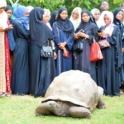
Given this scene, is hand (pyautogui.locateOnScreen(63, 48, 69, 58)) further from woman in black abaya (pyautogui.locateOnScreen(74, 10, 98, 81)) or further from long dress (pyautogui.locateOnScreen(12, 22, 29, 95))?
long dress (pyautogui.locateOnScreen(12, 22, 29, 95))

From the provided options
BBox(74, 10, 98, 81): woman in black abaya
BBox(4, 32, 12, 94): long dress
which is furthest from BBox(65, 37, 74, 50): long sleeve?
BBox(4, 32, 12, 94): long dress

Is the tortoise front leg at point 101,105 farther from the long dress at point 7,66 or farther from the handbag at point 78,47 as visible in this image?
the long dress at point 7,66

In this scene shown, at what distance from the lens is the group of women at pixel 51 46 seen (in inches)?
331

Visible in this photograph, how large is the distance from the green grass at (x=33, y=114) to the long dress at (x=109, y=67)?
90 cm

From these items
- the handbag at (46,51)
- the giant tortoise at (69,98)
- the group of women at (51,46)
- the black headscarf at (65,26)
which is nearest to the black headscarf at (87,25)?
the group of women at (51,46)

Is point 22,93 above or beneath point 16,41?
beneath

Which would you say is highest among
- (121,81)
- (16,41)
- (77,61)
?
(16,41)

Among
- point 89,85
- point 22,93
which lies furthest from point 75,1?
point 89,85

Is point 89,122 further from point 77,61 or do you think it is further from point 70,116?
point 77,61

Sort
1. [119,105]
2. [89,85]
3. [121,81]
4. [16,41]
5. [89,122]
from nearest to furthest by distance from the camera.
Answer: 1. [89,122]
2. [89,85]
3. [119,105]
4. [16,41]
5. [121,81]

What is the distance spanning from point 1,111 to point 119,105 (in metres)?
2.31

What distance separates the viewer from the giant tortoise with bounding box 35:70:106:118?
6.36m

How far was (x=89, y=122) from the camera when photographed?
20.3ft

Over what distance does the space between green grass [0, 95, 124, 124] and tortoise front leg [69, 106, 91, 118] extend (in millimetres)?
73
